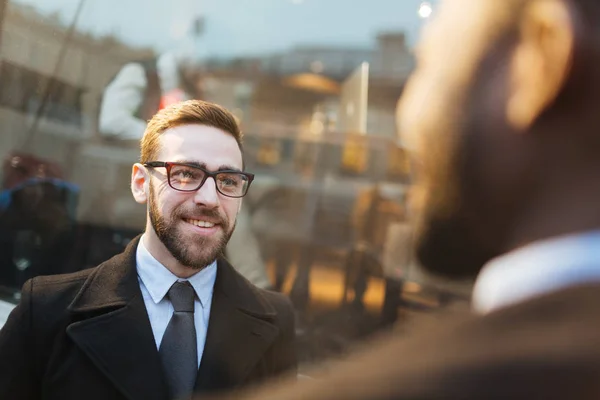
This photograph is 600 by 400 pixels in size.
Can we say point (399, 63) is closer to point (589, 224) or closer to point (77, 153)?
point (77, 153)

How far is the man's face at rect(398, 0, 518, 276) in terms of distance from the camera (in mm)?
570

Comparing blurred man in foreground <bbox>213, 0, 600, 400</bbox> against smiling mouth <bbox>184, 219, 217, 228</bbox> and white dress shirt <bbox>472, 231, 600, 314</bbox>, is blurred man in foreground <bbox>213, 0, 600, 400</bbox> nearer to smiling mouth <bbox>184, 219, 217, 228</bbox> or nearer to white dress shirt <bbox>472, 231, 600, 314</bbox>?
white dress shirt <bbox>472, 231, 600, 314</bbox>

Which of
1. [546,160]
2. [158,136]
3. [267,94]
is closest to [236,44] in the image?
[267,94]

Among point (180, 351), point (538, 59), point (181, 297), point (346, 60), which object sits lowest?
point (180, 351)

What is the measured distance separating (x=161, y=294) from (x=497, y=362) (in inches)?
41.6

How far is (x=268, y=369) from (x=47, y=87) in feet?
7.77

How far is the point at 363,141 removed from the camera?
2.86 meters

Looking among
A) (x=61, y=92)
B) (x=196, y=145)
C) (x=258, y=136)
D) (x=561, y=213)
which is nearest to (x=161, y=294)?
(x=196, y=145)

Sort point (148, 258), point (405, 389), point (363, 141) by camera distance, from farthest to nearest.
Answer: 1. point (363, 141)
2. point (148, 258)
3. point (405, 389)

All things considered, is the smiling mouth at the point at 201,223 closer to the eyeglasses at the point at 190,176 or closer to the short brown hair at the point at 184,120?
the eyeglasses at the point at 190,176

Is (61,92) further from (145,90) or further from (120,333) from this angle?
(120,333)

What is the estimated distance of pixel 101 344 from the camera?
1295 millimetres

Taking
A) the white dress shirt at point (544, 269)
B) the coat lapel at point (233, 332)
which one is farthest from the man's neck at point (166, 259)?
the white dress shirt at point (544, 269)

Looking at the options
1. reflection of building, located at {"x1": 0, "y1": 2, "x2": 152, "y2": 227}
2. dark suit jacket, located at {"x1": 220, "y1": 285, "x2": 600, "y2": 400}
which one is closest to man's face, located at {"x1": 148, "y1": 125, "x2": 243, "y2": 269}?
dark suit jacket, located at {"x1": 220, "y1": 285, "x2": 600, "y2": 400}
